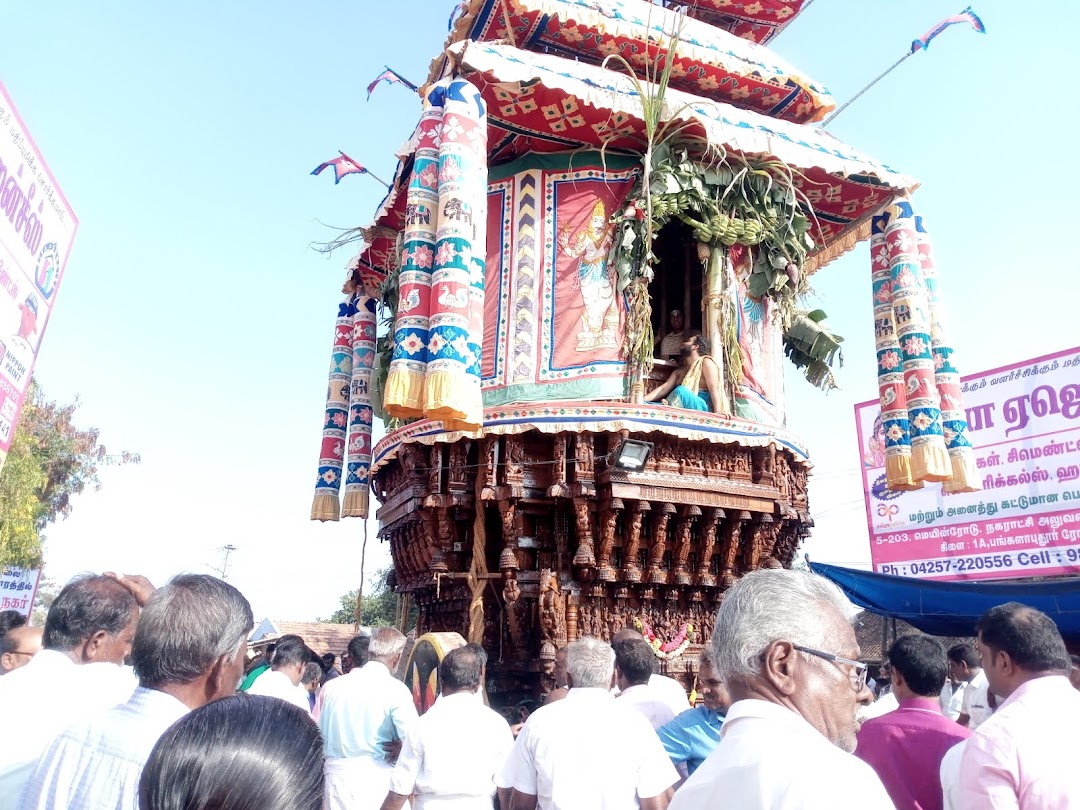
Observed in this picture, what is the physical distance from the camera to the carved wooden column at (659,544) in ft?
28.9

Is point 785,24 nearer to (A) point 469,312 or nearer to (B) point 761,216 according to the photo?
(B) point 761,216

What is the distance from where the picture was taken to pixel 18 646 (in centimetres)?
449

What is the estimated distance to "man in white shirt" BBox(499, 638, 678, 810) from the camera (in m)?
3.51

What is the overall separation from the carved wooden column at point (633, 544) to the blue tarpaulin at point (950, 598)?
293 cm

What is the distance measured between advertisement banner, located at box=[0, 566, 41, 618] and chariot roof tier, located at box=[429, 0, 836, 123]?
1298 cm

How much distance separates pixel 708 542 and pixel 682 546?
31 cm

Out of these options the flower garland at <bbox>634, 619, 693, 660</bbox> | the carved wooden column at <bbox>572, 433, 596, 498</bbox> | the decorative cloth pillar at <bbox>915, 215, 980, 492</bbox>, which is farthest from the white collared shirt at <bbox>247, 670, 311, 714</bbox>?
the decorative cloth pillar at <bbox>915, 215, 980, 492</bbox>

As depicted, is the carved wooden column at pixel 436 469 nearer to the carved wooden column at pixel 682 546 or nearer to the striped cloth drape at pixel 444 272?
the striped cloth drape at pixel 444 272

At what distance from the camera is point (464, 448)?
9.05 metres

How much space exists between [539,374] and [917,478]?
4568 millimetres

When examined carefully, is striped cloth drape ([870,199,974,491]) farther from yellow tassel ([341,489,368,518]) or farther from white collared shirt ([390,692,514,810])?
white collared shirt ([390,692,514,810])

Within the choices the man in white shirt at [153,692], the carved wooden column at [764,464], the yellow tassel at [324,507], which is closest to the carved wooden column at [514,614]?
the carved wooden column at [764,464]

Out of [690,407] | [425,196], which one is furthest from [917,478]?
[425,196]

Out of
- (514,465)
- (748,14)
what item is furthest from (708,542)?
(748,14)
